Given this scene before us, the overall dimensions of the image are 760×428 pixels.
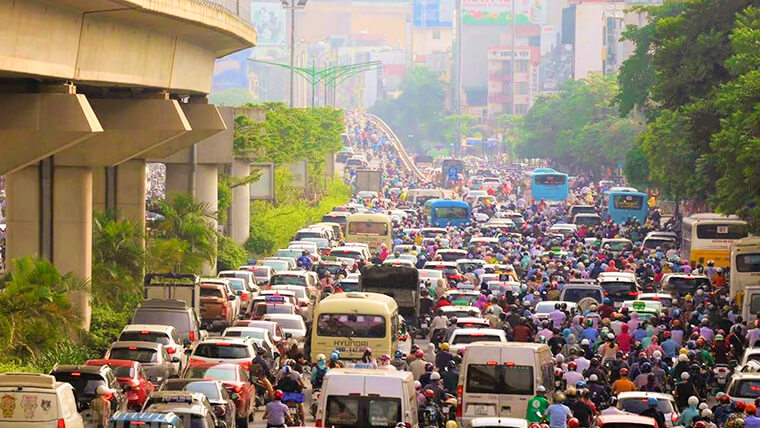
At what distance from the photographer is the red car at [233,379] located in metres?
27.1

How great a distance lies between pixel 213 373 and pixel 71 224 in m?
11.6

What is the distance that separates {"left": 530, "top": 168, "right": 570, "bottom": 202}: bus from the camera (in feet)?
344

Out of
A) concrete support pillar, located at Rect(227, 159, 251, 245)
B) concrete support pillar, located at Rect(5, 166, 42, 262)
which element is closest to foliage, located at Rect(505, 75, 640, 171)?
concrete support pillar, located at Rect(227, 159, 251, 245)

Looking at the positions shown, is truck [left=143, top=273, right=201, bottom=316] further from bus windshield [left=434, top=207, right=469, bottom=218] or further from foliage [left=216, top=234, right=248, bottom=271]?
bus windshield [left=434, top=207, right=469, bottom=218]

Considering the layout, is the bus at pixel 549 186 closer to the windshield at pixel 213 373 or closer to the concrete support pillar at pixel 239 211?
the concrete support pillar at pixel 239 211

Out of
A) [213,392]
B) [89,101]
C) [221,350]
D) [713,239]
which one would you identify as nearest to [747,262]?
[713,239]

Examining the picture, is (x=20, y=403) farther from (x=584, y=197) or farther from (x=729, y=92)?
(x=584, y=197)

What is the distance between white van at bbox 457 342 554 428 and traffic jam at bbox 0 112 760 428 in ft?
0.06

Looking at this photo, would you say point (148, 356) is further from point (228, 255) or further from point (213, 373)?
point (228, 255)

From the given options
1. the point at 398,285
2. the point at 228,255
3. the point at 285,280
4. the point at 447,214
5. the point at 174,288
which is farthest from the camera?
the point at 447,214

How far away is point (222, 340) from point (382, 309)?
3.00m

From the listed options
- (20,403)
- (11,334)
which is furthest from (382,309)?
(20,403)

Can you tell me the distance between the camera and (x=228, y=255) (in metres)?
60.0

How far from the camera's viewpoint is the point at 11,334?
2984cm
